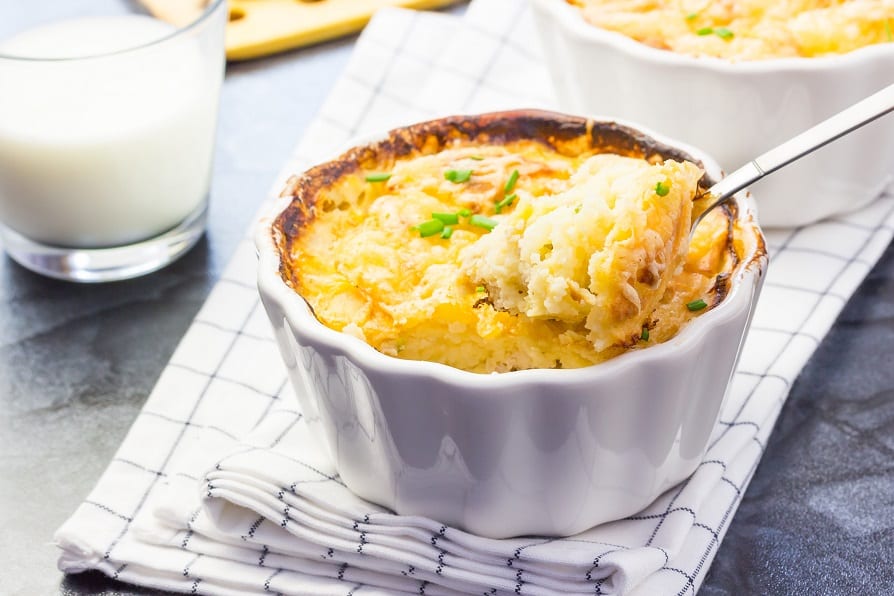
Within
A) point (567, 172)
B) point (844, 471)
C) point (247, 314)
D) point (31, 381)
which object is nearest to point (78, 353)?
point (31, 381)

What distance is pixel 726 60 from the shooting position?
2391mm

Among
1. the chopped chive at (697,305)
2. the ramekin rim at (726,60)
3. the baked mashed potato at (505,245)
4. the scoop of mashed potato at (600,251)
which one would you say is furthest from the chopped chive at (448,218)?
the ramekin rim at (726,60)

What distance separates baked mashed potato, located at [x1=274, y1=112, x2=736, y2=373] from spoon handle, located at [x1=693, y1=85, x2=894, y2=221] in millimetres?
120

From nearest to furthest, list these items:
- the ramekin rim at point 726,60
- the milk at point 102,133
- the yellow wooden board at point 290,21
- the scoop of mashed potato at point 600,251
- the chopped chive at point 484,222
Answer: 1. the scoop of mashed potato at point 600,251
2. the chopped chive at point 484,222
3. the ramekin rim at point 726,60
4. the milk at point 102,133
5. the yellow wooden board at point 290,21

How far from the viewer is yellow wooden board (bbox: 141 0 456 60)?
3297mm

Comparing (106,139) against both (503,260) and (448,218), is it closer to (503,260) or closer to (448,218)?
(448,218)

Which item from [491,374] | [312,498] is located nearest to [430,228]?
[491,374]

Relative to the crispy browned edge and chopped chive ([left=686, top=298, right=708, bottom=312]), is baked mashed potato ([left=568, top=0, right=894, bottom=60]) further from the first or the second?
chopped chive ([left=686, top=298, right=708, bottom=312])

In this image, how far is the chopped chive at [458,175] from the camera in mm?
2070

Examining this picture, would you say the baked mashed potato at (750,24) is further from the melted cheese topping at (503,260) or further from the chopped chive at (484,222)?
the chopped chive at (484,222)

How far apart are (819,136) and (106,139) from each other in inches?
57.3

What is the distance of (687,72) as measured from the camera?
238cm

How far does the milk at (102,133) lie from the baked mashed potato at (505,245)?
0.60 meters

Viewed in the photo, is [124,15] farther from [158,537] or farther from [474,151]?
[158,537]
